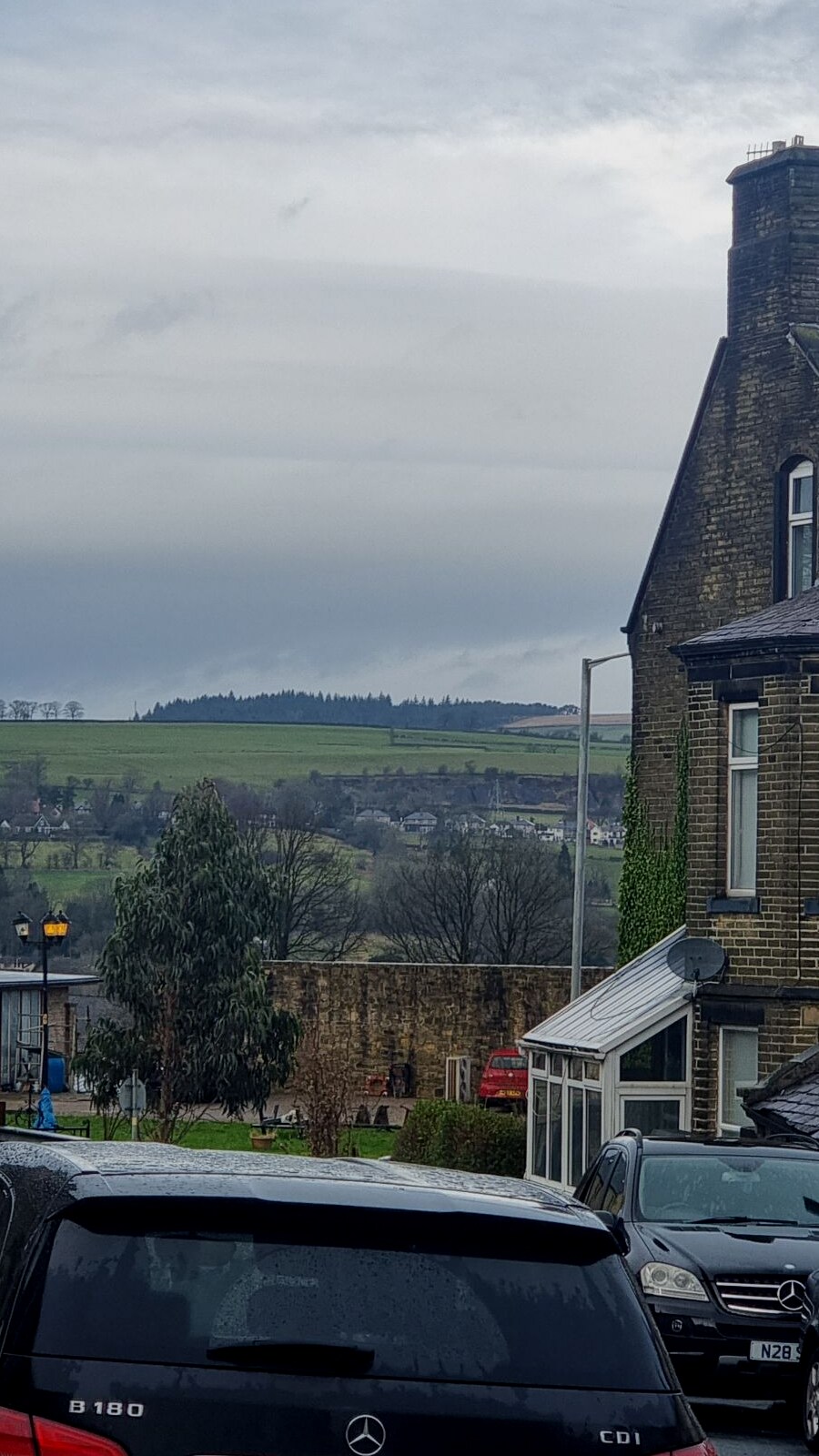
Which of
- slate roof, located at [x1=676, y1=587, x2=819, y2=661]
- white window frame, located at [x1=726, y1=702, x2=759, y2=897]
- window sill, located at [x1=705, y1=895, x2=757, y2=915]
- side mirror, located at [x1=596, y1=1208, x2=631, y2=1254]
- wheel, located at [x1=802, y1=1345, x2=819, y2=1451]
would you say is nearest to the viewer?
side mirror, located at [x1=596, y1=1208, x2=631, y2=1254]

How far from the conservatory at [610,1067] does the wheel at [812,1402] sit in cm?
1514

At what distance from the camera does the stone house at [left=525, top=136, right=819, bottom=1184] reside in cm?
2586

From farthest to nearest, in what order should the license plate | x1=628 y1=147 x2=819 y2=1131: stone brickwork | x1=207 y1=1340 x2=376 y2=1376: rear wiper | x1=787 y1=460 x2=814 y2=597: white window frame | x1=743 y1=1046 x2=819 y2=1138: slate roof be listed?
1. x1=787 y1=460 x2=814 y2=597: white window frame
2. x1=628 y1=147 x2=819 y2=1131: stone brickwork
3. x1=743 y1=1046 x2=819 y2=1138: slate roof
4. the license plate
5. x1=207 y1=1340 x2=376 y2=1376: rear wiper

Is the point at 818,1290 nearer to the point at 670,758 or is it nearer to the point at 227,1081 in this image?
the point at 670,758

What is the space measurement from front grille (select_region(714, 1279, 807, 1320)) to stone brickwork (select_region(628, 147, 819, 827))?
19.4 m

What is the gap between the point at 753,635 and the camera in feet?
85.0

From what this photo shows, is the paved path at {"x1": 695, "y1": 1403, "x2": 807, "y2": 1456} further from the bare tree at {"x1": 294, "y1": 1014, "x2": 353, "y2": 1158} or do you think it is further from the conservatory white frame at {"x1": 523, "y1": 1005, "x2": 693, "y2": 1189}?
the bare tree at {"x1": 294, "y1": 1014, "x2": 353, "y2": 1158}

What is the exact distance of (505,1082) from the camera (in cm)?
5162

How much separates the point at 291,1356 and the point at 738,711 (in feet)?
74.0

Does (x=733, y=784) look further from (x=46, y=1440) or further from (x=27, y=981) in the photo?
(x=27, y=981)

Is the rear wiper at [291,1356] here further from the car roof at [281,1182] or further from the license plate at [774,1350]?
the license plate at [774,1350]

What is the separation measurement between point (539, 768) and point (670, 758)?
14270cm

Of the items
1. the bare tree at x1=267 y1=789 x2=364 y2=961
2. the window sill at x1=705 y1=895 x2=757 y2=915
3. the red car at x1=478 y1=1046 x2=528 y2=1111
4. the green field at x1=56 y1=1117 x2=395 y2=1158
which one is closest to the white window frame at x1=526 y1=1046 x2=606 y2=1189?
the window sill at x1=705 y1=895 x2=757 y2=915

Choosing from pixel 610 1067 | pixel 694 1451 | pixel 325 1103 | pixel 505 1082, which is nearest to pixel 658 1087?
pixel 610 1067
